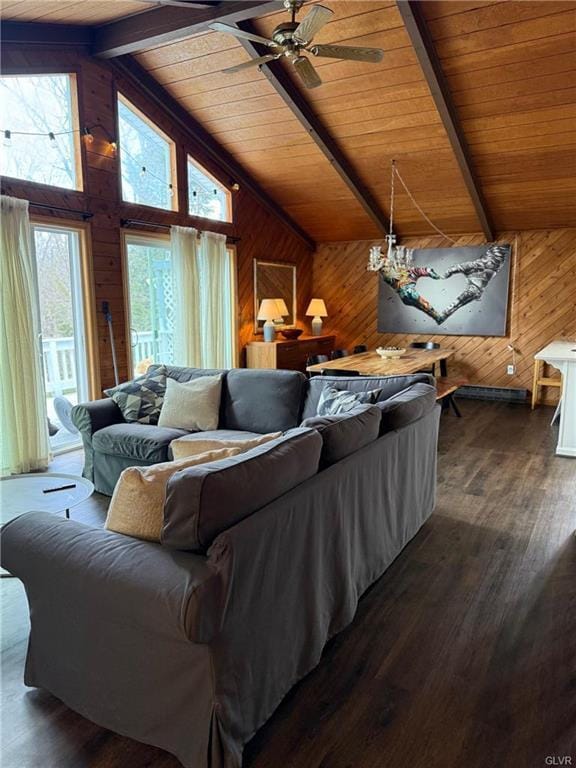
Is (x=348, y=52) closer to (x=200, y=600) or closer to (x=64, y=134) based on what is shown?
(x=64, y=134)

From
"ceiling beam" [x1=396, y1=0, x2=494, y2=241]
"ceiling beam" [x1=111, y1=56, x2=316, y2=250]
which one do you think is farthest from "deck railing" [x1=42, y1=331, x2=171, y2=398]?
"ceiling beam" [x1=396, y1=0, x2=494, y2=241]

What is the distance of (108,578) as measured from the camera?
1535 mm

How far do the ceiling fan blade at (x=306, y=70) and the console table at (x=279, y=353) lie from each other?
368cm

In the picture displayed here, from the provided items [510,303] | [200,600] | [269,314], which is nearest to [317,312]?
[269,314]

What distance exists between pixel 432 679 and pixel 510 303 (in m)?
6.19

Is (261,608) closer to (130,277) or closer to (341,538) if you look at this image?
(341,538)

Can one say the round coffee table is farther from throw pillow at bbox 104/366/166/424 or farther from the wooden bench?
the wooden bench

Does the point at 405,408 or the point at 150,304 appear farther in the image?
the point at 150,304

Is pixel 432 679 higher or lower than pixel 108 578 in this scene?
lower

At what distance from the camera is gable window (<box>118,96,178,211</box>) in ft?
16.9

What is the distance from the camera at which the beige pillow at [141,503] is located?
167 centimetres

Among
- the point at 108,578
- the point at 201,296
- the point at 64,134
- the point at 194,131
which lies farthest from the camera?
the point at 201,296

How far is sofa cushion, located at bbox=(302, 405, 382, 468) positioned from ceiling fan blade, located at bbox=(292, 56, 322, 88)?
2.18 meters

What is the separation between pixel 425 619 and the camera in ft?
7.59
